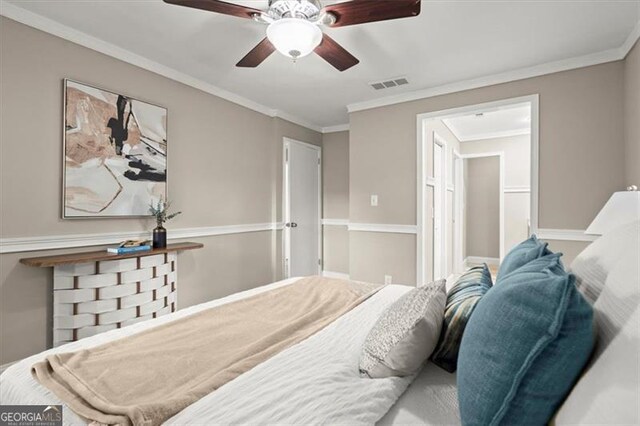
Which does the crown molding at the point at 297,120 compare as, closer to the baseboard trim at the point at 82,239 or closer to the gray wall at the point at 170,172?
the gray wall at the point at 170,172

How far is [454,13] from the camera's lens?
7.13 feet

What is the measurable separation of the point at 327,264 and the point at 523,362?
4.59 m

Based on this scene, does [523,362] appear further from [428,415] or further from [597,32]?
[597,32]

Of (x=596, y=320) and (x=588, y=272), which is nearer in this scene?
(x=596, y=320)

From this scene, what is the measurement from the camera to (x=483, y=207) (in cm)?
667

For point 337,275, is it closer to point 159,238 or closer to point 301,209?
point 301,209

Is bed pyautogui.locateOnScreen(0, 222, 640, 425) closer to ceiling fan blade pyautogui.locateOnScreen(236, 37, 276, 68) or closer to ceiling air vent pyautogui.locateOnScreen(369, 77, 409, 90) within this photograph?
ceiling fan blade pyautogui.locateOnScreen(236, 37, 276, 68)

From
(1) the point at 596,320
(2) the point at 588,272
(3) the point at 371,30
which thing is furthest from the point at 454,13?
(1) the point at 596,320

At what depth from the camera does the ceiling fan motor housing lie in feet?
5.98

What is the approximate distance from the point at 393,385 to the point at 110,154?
2.74 m

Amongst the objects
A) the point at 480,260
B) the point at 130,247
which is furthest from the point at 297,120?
the point at 480,260

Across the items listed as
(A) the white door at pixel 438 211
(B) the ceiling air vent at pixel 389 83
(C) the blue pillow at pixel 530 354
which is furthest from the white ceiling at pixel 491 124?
(C) the blue pillow at pixel 530 354

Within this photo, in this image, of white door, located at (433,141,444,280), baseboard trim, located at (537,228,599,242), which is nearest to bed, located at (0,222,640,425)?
baseboard trim, located at (537,228,599,242)

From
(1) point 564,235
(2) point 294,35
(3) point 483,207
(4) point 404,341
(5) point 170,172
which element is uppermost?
(2) point 294,35
